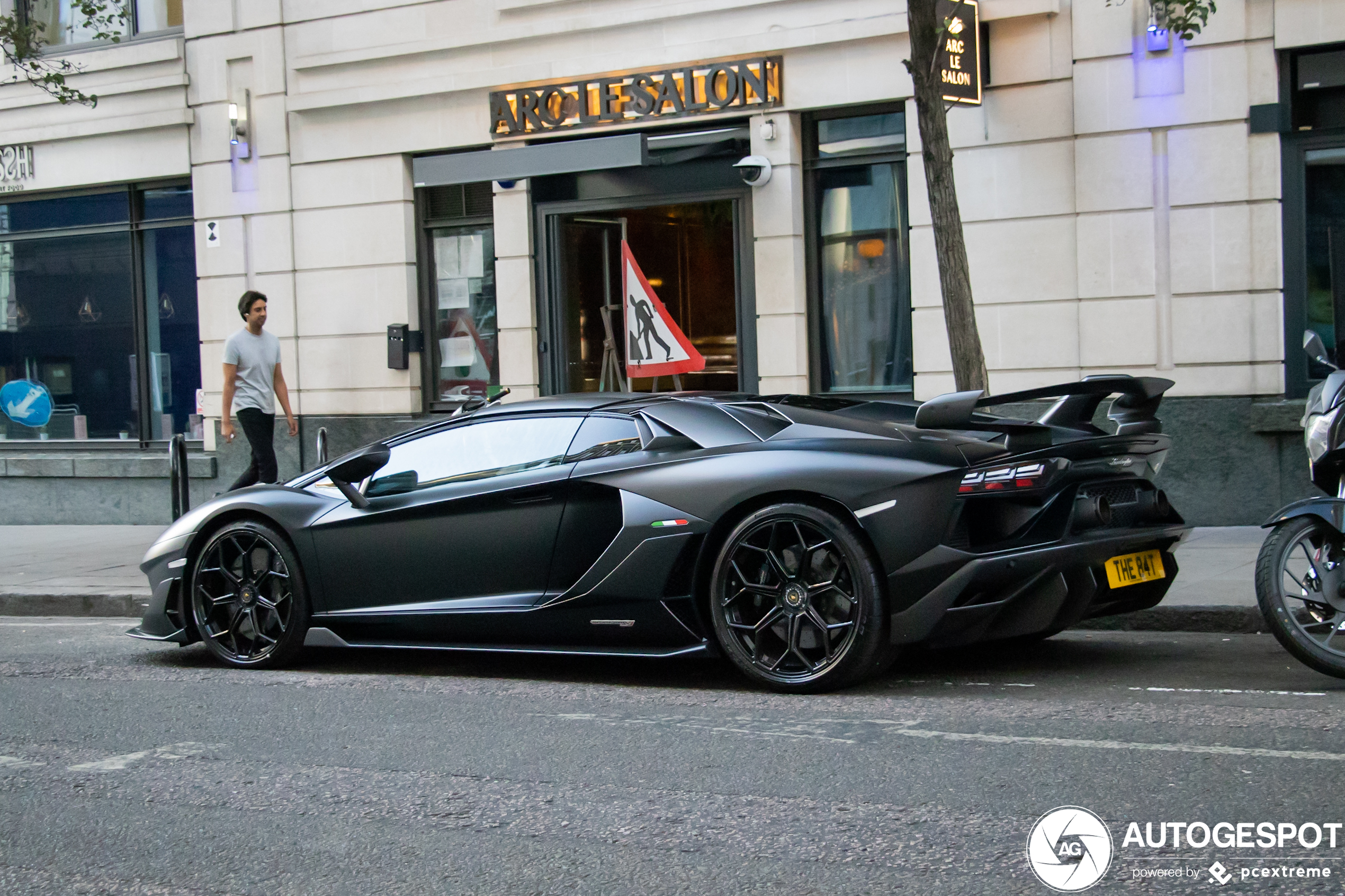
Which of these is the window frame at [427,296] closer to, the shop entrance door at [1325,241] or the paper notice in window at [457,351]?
the paper notice in window at [457,351]

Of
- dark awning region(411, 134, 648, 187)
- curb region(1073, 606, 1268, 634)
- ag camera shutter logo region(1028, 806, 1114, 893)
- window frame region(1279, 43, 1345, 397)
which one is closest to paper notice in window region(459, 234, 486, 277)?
dark awning region(411, 134, 648, 187)

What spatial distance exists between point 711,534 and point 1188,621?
2.77 meters

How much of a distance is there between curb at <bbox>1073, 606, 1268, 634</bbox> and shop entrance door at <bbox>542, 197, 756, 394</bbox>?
568 centimetres


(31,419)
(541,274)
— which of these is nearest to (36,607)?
(541,274)

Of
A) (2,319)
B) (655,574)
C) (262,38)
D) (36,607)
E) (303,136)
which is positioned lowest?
(36,607)

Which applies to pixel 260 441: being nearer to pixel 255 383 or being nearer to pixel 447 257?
pixel 255 383

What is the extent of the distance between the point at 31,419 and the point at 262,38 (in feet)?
16.4

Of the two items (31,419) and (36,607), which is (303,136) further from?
(36,607)

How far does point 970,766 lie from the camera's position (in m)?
4.64

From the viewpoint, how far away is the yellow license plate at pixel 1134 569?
5.76 metres

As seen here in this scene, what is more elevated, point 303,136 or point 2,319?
point 303,136

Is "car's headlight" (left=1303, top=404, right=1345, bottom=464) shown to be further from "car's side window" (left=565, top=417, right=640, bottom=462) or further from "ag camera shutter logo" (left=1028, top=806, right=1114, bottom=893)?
"car's side window" (left=565, top=417, right=640, bottom=462)

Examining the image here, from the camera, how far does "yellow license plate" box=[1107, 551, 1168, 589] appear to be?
227 inches
